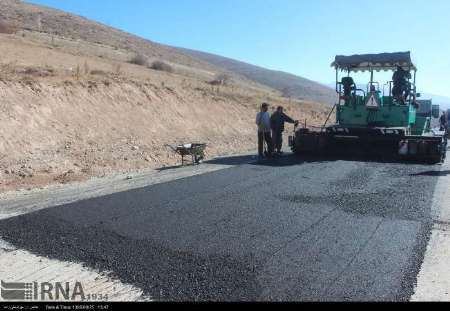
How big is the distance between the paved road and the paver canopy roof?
18.5ft

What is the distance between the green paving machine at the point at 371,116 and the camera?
42.3 ft

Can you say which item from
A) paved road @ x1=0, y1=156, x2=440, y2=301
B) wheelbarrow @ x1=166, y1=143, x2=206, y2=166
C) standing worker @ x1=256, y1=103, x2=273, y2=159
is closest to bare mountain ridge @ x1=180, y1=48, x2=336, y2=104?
standing worker @ x1=256, y1=103, x2=273, y2=159

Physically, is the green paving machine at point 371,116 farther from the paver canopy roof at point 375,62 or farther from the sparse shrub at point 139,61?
the sparse shrub at point 139,61

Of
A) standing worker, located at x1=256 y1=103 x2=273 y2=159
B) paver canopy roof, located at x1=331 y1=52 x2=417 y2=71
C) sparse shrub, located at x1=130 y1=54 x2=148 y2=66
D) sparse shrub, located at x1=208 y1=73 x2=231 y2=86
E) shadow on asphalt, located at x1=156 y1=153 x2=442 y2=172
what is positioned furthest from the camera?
sparse shrub, located at x1=208 y1=73 x2=231 y2=86

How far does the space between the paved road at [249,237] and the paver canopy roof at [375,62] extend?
5.65 metres

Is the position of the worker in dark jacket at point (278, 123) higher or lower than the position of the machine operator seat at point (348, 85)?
lower

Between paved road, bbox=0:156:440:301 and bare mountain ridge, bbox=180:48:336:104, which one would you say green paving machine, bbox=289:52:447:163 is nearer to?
paved road, bbox=0:156:440:301

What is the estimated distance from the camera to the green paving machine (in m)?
12.9

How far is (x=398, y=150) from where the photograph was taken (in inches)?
489

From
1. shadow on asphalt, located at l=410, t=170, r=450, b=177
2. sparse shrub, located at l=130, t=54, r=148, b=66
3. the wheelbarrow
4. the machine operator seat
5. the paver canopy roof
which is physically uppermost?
sparse shrub, located at l=130, t=54, r=148, b=66

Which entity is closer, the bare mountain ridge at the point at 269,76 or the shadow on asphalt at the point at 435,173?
the shadow on asphalt at the point at 435,173

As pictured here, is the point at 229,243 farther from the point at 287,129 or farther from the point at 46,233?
the point at 287,129

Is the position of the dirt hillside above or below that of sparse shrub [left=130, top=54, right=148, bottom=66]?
below

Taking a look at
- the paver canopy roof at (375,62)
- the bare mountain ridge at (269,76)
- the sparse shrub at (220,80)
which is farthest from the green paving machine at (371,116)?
the bare mountain ridge at (269,76)
